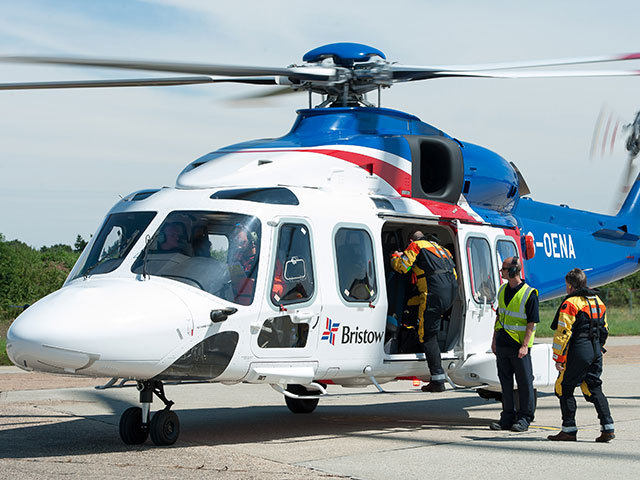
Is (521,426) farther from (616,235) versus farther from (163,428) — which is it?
(616,235)

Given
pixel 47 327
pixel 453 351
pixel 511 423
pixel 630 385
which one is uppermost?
pixel 47 327

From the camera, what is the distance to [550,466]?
7.52m

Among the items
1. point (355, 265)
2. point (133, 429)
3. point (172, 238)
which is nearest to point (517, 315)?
point (355, 265)

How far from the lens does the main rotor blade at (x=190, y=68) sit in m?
7.77

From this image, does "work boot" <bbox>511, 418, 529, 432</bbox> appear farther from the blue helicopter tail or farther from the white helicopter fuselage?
the blue helicopter tail

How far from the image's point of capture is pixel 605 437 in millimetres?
8727

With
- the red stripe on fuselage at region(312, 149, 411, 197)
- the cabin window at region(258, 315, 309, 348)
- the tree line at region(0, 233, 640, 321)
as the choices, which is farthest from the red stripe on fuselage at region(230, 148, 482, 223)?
the tree line at region(0, 233, 640, 321)

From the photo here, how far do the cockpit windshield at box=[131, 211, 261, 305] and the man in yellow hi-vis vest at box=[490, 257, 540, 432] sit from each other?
2898 mm

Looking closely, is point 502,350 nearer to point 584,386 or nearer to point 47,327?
point 584,386

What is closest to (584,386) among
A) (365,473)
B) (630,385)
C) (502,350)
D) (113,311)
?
(502,350)

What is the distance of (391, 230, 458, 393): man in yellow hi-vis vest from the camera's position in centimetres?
968

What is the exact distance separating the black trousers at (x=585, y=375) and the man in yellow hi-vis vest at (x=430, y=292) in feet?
4.88

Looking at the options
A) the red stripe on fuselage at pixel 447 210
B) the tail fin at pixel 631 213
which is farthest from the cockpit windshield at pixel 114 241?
the tail fin at pixel 631 213

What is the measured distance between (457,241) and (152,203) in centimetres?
367
